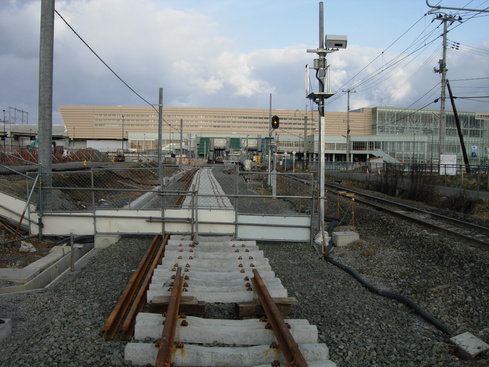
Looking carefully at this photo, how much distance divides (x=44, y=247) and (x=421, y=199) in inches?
778

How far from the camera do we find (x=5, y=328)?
477 centimetres

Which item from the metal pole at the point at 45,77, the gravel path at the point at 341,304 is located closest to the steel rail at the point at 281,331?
the gravel path at the point at 341,304

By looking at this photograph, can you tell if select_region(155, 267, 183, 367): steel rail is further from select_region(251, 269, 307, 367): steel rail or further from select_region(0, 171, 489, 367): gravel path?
select_region(251, 269, 307, 367): steel rail

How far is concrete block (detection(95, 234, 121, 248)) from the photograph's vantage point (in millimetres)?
10438

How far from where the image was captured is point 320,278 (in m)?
7.67

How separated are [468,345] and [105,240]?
8.58 meters

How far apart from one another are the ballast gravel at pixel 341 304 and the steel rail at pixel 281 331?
27.0 inches

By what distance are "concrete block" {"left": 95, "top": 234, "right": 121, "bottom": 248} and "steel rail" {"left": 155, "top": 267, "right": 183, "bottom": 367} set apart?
5.27 meters

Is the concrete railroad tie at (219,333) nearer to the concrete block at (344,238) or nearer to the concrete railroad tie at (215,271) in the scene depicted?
the concrete railroad tie at (215,271)

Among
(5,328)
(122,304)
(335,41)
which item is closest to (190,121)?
(335,41)

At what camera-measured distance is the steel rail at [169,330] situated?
381cm

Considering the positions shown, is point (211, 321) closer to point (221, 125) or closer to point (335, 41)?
point (335, 41)

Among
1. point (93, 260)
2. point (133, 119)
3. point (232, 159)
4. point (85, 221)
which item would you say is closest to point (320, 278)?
point (93, 260)

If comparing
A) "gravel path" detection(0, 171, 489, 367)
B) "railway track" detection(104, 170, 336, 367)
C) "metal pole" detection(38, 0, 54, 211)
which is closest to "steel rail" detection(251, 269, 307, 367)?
"railway track" detection(104, 170, 336, 367)
